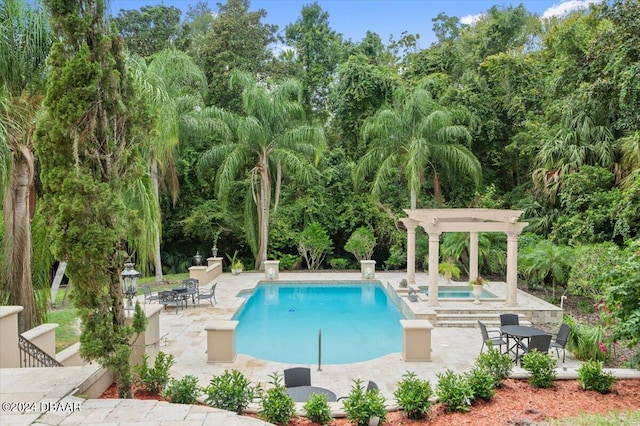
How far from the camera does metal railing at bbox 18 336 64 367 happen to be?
6.89 meters

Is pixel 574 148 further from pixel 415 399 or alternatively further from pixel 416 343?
pixel 415 399

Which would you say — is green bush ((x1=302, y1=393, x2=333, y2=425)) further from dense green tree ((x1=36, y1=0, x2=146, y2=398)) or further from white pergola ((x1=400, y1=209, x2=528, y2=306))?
white pergola ((x1=400, y1=209, x2=528, y2=306))

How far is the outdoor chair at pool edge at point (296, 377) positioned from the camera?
23.3 feet

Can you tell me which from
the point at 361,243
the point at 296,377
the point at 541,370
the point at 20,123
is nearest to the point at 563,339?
the point at 541,370

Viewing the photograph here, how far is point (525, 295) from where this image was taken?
15203mm

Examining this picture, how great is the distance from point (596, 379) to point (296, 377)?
424 cm

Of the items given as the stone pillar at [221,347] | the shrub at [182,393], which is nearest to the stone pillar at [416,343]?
the stone pillar at [221,347]

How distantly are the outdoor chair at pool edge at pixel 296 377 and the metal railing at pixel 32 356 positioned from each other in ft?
11.3

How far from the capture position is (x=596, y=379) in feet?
21.3

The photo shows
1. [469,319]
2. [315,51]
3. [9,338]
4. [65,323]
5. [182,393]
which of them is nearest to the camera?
[182,393]

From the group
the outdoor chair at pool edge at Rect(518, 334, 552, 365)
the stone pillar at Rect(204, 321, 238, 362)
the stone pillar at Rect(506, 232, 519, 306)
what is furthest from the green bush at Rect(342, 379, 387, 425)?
the stone pillar at Rect(506, 232, 519, 306)

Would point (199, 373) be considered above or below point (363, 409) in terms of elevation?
below

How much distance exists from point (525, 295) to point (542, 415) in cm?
1038

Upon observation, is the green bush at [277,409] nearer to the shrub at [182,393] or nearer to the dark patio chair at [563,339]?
the shrub at [182,393]
